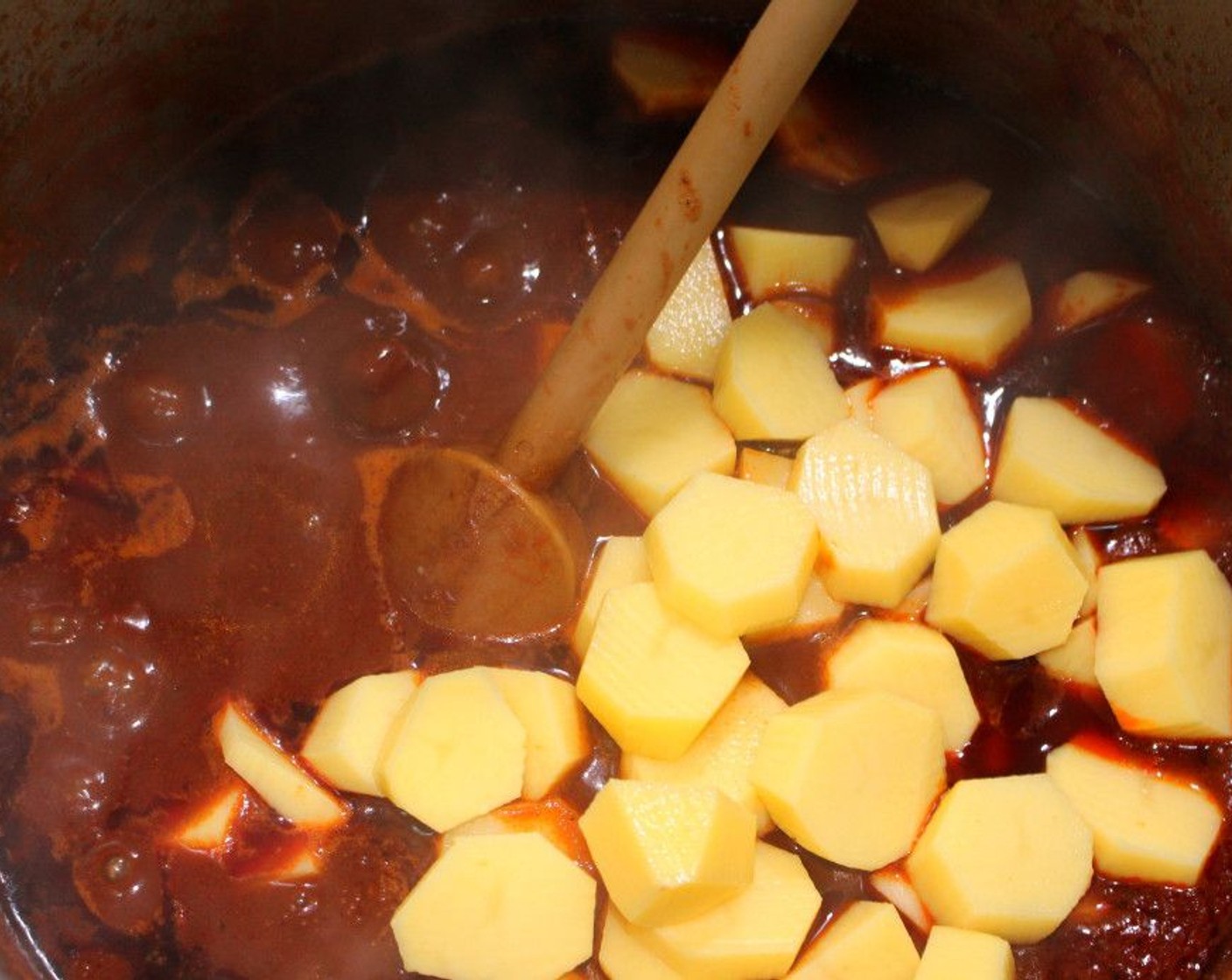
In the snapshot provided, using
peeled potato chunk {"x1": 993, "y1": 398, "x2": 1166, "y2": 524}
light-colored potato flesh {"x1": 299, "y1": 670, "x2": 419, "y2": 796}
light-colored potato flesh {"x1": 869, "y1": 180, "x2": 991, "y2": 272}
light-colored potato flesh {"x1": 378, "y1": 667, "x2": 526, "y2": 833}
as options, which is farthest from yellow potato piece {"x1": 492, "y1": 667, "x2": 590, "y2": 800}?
light-colored potato flesh {"x1": 869, "y1": 180, "x2": 991, "y2": 272}

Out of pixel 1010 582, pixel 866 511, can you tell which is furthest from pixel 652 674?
pixel 1010 582

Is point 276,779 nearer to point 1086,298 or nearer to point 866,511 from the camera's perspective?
point 866,511

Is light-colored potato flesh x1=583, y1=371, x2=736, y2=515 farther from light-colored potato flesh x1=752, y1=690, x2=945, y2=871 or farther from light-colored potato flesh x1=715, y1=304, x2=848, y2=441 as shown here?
light-colored potato flesh x1=752, y1=690, x2=945, y2=871

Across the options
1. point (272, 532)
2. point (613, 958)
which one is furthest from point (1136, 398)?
point (272, 532)

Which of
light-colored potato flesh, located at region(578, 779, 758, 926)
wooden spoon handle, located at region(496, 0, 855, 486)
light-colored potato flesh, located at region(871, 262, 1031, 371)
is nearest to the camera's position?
wooden spoon handle, located at region(496, 0, 855, 486)

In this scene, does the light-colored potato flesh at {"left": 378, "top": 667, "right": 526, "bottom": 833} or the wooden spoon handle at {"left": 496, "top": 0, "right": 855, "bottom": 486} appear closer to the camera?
the wooden spoon handle at {"left": 496, "top": 0, "right": 855, "bottom": 486}

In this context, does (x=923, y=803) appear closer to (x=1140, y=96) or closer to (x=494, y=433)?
(x=494, y=433)

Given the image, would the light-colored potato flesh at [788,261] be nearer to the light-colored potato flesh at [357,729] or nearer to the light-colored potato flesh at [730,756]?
the light-colored potato flesh at [730,756]

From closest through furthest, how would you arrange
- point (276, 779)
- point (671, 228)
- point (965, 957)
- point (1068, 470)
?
point (671, 228) < point (965, 957) < point (276, 779) < point (1068, 470)
